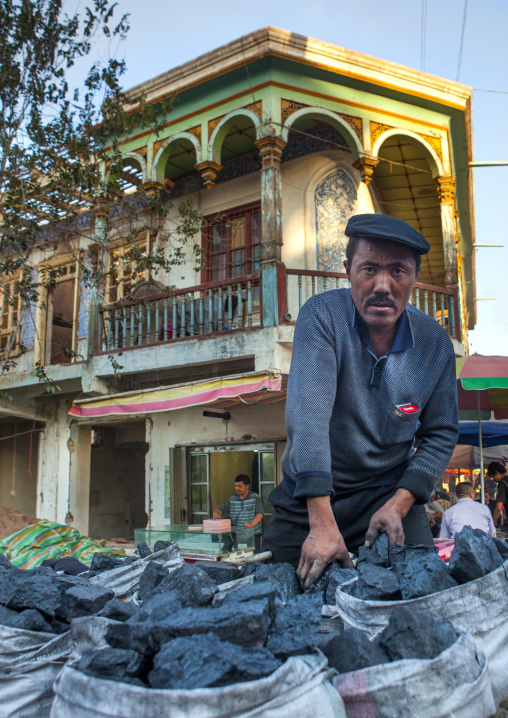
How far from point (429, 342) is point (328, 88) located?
758 centimetres

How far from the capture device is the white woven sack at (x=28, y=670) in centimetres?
152

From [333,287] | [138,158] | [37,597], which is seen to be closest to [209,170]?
[138,158]

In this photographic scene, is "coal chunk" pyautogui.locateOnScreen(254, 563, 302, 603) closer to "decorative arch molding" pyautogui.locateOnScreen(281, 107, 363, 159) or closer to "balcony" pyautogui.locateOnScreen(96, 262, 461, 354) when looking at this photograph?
"balcony" pyautogui.locateOnScreen(96, 262, 461, 354)

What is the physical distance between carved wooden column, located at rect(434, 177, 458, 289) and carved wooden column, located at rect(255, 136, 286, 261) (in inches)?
107

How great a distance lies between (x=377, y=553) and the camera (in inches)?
72.9

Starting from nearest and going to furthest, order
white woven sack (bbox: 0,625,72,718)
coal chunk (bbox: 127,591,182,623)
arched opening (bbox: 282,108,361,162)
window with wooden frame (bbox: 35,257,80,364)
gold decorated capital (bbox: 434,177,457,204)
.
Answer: coal chunk (bbox: 127,591,182,623)
white woven sack (bbox: 0,625,72,718)
gold decorated capital (bbox: 434,177,457,204)
arched opening (bbox: 282,108,361,162)
window with wooden frame (bbox: 35,257,80,364)

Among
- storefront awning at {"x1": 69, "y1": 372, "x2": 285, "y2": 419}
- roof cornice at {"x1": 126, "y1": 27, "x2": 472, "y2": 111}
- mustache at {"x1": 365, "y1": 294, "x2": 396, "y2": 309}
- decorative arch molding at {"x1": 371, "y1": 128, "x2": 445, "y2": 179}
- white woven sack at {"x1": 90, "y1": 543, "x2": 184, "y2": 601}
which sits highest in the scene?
roof cornice at {"x1": 126, "y1": 27, "x2": 472, "y2": 111}

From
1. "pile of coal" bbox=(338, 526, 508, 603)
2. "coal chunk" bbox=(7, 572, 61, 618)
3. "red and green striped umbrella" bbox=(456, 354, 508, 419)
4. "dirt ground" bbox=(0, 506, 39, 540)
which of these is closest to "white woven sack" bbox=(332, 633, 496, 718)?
"pile of coal" bbox=(338, 526, 508, 603)

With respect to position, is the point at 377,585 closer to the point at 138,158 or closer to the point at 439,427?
the point at 439,427

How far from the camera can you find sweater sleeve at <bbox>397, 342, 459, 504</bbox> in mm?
2141

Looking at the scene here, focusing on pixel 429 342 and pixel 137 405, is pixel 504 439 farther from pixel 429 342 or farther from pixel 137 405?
pixel 429 342

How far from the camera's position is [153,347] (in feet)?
29.5

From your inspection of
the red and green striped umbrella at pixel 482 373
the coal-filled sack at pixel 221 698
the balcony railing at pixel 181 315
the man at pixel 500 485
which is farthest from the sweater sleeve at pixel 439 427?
the man at pixel 500 485

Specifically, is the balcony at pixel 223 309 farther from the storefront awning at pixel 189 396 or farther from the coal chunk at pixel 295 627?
the coal chunk at pixel 295 627
